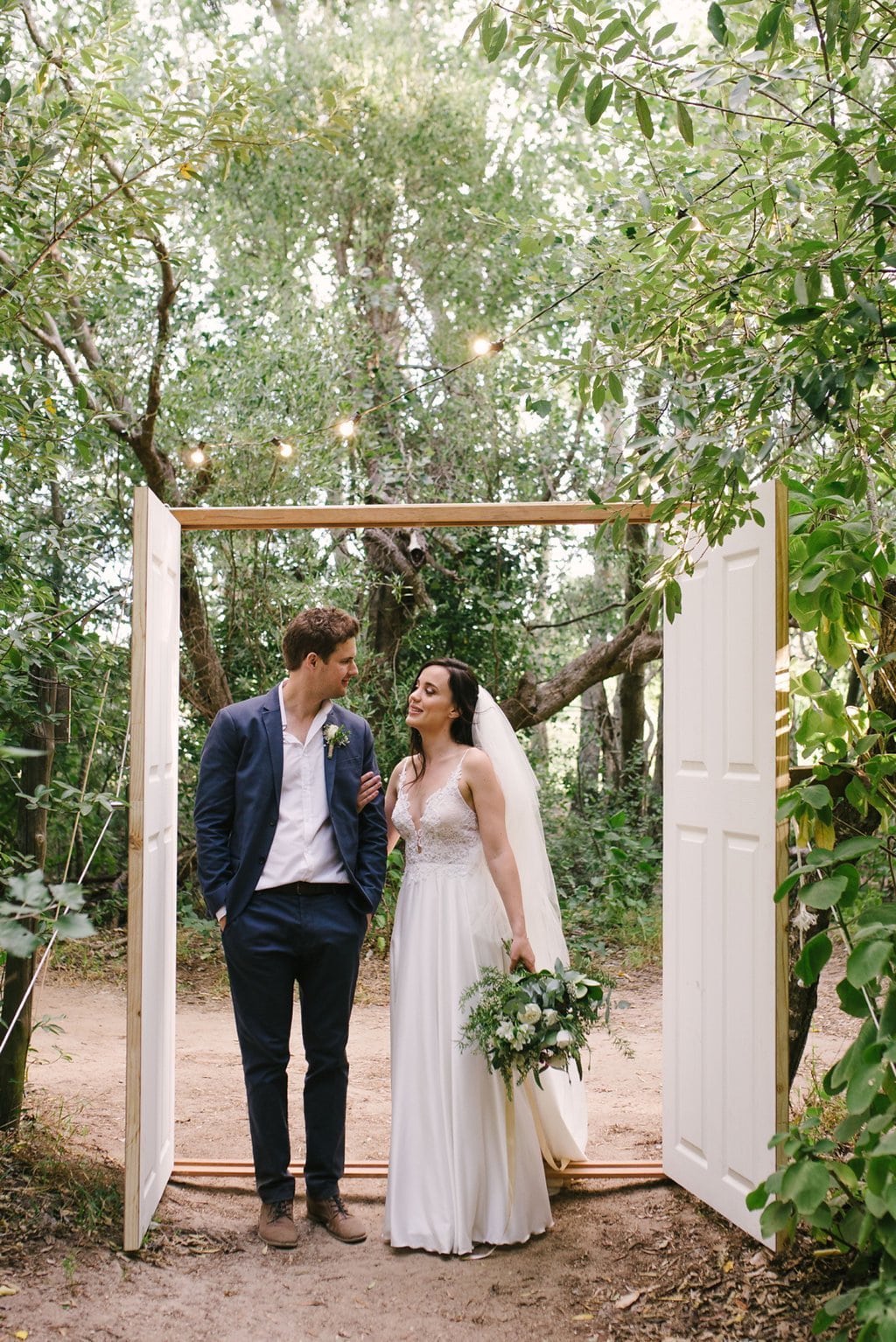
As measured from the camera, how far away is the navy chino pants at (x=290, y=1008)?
10.4 feet

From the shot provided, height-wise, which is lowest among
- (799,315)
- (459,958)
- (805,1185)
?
(805,1185)

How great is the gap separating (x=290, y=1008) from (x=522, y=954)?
27.3 inches

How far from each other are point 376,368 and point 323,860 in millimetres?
5510

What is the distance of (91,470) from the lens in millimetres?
6062

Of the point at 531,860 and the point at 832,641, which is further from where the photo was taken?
the point at 531,860

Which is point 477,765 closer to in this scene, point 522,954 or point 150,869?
point 522,954

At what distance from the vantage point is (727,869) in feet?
10.3

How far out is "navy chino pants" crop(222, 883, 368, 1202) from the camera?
317 centimetres

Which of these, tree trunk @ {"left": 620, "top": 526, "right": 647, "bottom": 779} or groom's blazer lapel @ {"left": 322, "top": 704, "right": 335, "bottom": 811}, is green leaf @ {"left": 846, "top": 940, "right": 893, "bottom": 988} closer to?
groom's blazer lapel @ {"left": 322, "top": 704, "right": 335, "bottom": 811}

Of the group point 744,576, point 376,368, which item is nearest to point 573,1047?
point 744,576

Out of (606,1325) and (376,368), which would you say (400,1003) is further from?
(376,368)

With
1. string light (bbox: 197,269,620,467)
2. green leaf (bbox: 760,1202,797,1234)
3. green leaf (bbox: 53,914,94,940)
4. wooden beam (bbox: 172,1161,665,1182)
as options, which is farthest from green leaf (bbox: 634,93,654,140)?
wooden beam (bbox: 172,1161,665,1182)

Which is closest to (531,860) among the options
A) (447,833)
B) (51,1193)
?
(447,833)

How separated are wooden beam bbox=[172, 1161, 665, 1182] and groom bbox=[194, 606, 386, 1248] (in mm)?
303
